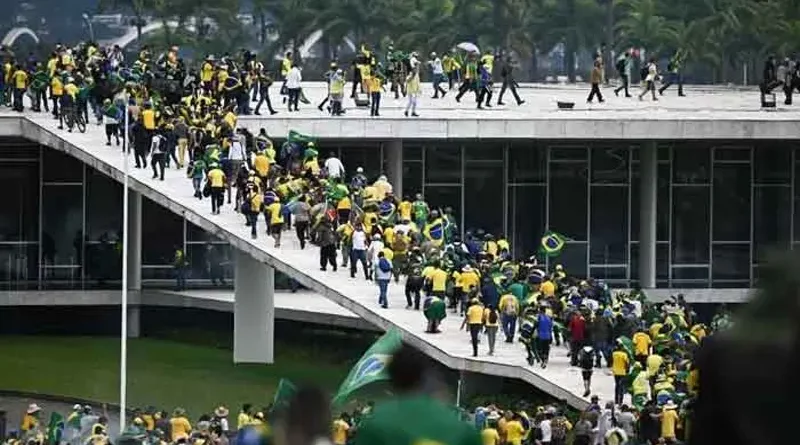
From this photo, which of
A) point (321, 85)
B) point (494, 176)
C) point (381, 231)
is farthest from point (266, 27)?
point (381, 231)

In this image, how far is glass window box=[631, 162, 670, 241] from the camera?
145ft

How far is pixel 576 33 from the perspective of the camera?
6781 cm

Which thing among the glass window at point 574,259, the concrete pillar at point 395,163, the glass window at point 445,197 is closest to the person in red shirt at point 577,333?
the concrete pillar at point 395,163

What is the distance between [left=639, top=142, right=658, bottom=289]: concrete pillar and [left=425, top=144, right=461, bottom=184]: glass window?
3.46m

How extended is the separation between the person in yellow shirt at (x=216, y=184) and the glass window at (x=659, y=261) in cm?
1307

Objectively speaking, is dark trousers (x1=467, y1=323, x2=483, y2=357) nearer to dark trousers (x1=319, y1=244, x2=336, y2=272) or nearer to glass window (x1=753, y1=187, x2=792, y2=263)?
dark trousers (x1=319, y1=244, x2=336, y2=272)

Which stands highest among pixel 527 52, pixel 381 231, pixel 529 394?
pixel 527 52

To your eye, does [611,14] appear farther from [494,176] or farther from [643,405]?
[643,405]

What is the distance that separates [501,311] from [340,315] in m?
10.8

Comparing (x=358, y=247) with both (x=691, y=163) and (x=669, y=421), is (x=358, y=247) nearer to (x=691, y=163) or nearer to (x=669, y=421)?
(x=669, y=421)

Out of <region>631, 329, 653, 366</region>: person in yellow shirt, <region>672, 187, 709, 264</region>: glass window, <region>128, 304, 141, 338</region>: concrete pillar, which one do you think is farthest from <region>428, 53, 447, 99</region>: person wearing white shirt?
<region>631, 329, 653, 366</region>: person in yellow shirt

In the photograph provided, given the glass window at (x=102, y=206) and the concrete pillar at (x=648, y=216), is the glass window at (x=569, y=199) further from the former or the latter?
the glass window at (x=102, y=206)

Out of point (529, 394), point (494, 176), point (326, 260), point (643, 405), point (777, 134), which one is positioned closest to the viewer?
point (643, 405)

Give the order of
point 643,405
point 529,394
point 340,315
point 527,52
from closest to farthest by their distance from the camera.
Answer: point 643,405
point 529,394
point 340,315
point 527,52
